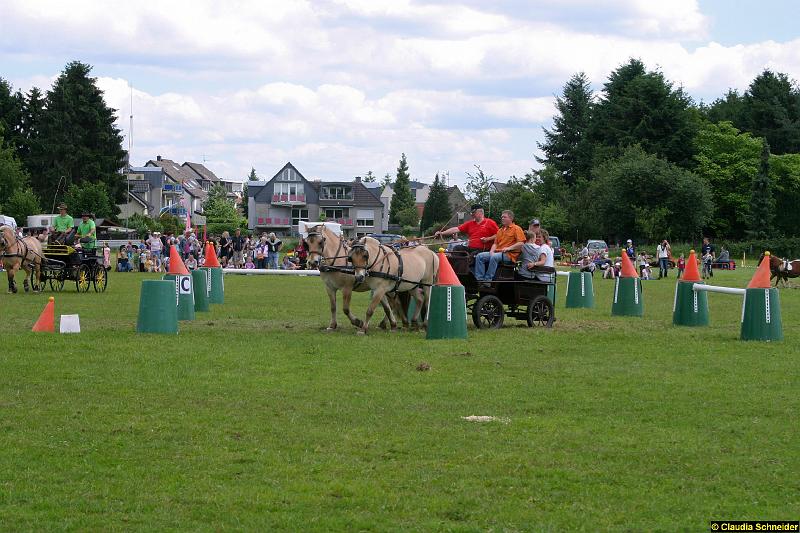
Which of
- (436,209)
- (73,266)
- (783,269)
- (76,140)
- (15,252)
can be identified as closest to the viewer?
(15,252)

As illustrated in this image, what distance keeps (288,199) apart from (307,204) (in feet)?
8.39

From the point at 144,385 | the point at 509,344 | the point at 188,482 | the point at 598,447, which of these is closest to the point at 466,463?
the point at 598,447

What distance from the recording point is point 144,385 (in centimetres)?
1158

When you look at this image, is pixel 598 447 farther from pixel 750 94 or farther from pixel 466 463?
pixel 750 94

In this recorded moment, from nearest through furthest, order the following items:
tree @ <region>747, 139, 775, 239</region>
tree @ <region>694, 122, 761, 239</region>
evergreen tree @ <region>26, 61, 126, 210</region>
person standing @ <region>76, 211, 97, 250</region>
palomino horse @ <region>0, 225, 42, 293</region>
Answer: palomino horse @ <region>0, 225, 42, 293</region> < person standing @ <region>76, 211, 97, 250</region> < tree @ <region>747, 139, 775, 239</region> < tree @ <region>694, 122, 761, 239</region> < evergreen tree @ <region>26, 61, 126, 210</region>

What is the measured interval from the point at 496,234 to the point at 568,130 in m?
92.4

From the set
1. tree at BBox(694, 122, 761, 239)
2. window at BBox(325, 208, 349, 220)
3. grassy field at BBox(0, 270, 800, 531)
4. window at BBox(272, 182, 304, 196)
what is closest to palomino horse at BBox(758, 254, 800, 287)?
grassy field at BBox(0, 270, 800, 531)

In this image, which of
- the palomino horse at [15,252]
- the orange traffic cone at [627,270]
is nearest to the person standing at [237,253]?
the palomino horse at [15,252]

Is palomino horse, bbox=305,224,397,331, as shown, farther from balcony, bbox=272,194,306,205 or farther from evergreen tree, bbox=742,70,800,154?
balcony, bbox=272,194,306,205

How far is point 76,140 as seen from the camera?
92.6m

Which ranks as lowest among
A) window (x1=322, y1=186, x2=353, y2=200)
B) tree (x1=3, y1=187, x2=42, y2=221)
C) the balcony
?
tree (x1=3, y1=187, x2=42, y2=221)

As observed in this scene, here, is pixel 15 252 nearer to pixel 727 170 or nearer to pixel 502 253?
pixel 502 253

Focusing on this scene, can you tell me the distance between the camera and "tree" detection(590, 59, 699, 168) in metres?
90.0

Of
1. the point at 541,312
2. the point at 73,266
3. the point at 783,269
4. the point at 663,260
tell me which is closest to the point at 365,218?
the point at 663,260
